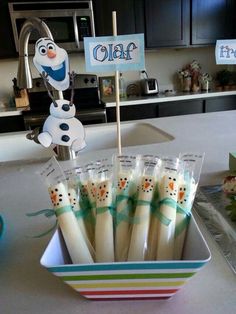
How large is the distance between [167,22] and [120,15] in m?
0.52

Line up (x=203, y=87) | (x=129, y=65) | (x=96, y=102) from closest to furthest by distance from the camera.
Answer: (x=129, y=65) < (x=96, y=102) < (x=203, y=87)

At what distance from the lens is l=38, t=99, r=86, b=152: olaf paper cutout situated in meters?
0.87

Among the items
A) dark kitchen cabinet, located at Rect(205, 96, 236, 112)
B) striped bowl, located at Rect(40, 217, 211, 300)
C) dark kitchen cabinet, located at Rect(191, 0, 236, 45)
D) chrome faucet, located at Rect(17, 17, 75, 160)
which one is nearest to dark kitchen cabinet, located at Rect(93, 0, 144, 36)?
dark kitchen cabinet, located at Rect(191, 0, 236, 45)

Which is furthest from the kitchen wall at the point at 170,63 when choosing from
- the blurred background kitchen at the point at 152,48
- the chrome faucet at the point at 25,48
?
the chrome faucet at the point at 25,48

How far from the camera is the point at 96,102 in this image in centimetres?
279

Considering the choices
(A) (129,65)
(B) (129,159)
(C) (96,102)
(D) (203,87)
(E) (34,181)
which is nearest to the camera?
(B) (129,159)

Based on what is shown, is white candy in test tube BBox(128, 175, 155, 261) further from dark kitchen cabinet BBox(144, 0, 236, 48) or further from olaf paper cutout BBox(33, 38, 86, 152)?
dark kitchen cabinet BBox(144, 0, 236, 48)

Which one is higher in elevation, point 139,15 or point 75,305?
point 139,15

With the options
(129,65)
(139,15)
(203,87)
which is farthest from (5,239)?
(203,87)

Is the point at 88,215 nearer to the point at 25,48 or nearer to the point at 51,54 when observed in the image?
the point at 51,54

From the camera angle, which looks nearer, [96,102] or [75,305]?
[75,305]

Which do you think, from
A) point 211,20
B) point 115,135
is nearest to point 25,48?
point 115,135

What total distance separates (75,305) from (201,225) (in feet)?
1.03

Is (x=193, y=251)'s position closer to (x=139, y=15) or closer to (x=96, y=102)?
(x=96, y=102)
